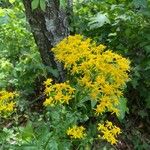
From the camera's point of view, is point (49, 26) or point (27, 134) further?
point (49, 26)

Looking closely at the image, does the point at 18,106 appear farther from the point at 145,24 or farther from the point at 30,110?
the point at 145,24

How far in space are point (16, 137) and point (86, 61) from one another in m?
1.12

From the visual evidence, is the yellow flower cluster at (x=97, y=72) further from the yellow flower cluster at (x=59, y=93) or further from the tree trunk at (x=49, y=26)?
the tree trunk at (x=49, y=26)

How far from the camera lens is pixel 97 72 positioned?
254 cm

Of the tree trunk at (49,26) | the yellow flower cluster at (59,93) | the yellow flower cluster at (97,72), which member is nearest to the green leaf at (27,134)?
the yellow flower cluster at (59,93)

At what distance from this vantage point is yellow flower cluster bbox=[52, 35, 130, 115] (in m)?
2.43

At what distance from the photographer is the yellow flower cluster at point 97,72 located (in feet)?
7.98

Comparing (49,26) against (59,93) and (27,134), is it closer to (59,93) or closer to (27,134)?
(27,134)

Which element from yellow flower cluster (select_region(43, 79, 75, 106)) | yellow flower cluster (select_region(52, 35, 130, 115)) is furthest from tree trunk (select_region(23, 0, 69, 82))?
yellow flower cluster (select_region(43, 79, 75, 106))

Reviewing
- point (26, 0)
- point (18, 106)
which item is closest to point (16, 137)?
point (18, 106)

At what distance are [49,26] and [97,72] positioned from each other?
1242 mm

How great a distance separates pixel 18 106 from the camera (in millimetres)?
3887

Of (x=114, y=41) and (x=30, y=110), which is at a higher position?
(x=114, y=41)

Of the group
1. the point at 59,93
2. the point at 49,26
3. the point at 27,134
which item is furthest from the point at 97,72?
the point at 49,26
